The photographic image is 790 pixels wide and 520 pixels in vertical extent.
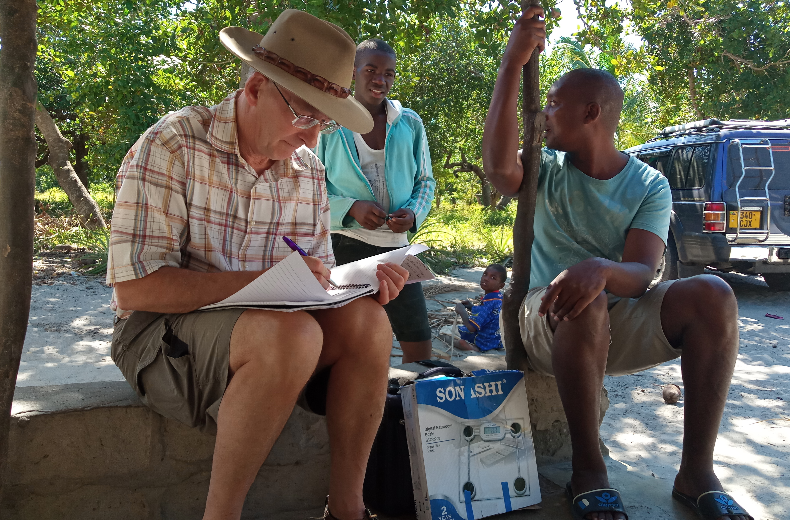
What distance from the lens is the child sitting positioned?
5426mm

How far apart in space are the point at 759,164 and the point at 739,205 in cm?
53

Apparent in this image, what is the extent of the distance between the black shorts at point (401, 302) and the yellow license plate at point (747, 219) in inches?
196

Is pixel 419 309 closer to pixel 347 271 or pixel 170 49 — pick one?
pixel 347 271

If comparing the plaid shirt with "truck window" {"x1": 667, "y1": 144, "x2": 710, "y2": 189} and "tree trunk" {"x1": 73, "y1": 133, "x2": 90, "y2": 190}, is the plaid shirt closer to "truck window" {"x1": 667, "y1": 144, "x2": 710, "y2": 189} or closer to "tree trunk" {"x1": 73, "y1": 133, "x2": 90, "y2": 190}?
"truck window" {"x1": 667, "y1": 144, "x2": 710, "y2": 189}

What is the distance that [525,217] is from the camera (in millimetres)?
2648

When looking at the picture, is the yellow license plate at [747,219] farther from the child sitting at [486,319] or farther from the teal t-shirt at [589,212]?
the teal t-shirt at [589,212]

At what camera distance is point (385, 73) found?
3.26 meters

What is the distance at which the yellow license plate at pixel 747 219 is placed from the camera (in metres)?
6.87

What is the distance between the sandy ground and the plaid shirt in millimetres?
1962

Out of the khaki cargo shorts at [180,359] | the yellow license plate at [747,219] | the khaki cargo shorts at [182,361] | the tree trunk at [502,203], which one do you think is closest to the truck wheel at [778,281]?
the yellow license plate at [747,219]

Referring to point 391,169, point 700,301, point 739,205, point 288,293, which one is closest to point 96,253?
point 391,169

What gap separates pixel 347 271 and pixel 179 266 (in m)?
0.52

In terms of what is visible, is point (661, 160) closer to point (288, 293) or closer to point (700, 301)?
point (700, 301)

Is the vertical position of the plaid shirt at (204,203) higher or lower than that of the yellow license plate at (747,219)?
higher
